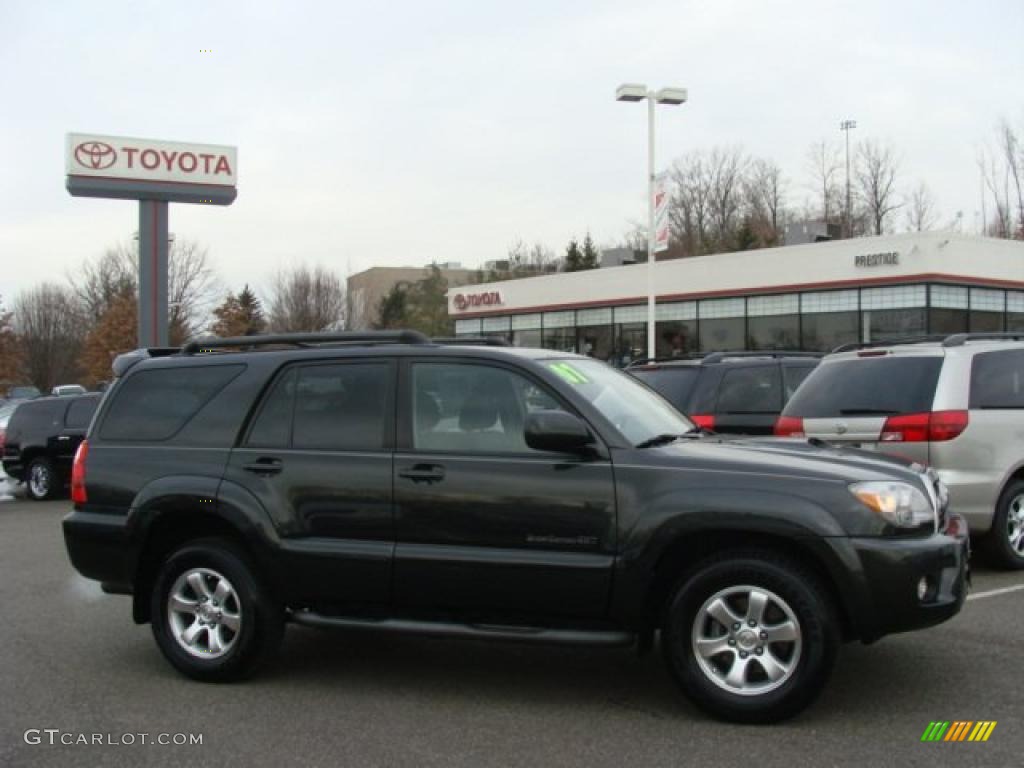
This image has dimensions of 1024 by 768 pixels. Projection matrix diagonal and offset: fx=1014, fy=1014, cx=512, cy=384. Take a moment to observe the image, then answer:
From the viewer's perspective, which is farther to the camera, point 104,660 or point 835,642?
point 104,660

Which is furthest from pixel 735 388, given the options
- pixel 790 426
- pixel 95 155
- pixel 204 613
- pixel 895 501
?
pixel 95 155

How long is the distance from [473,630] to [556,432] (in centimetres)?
106

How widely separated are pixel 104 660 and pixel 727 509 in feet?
12.5

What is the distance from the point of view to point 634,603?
4691 mm

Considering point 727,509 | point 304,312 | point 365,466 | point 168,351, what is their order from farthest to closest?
point 304,312 → point 168,351 → point 365,466 → point 727,509

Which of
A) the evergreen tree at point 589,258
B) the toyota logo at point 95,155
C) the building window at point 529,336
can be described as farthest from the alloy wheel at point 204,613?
the evergreen tree at point 589,258

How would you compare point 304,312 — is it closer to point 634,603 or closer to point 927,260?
point 927,260

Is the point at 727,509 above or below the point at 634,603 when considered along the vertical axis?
above

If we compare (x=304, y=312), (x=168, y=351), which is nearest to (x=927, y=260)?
(x=168, y=351)

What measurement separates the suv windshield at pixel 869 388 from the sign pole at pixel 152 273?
87.6ft

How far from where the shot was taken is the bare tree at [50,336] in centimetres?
6844

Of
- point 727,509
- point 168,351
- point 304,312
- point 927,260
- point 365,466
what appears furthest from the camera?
point 304,312

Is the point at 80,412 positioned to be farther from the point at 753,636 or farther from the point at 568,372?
the point at 753,636

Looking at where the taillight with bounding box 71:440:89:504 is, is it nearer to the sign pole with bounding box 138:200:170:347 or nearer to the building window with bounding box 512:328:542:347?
the sign pole with bounding box 138:200:170:347
